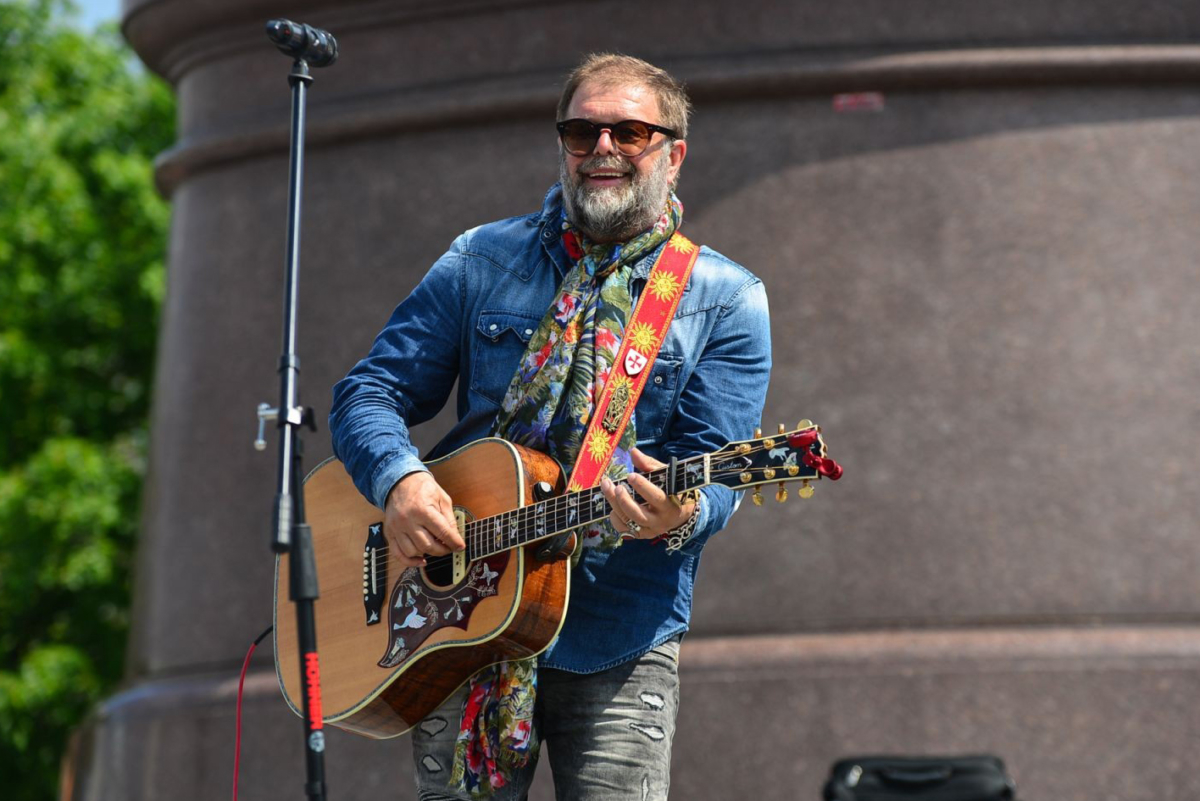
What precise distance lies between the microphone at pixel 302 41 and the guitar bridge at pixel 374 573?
1131 millimetres

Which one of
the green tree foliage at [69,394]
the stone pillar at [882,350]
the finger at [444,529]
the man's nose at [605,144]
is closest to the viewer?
the finger at [444,529]

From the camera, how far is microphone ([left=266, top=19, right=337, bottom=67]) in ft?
12.8

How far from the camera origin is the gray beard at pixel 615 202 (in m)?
3.75

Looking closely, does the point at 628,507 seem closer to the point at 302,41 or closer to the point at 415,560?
the point at 415,560

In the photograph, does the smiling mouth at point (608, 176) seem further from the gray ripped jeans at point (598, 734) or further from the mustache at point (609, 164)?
the gray ripped jeans at point (598, 734)

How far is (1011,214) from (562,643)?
12.1 ft

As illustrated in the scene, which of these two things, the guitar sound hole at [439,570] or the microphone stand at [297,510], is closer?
the microphone stand at [297,510]

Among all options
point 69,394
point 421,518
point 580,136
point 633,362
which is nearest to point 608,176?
point 580,136

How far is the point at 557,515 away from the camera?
3.50 meters

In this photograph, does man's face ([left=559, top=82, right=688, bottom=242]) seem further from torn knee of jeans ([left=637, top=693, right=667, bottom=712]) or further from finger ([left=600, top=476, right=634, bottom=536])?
torn knee of jeans ([left=637, top=693, right=667, bottom=712])

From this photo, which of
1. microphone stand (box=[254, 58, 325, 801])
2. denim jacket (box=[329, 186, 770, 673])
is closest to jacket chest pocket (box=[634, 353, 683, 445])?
denim jacket (box=[329, 186, 770, 673])

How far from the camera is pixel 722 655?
6.43 m

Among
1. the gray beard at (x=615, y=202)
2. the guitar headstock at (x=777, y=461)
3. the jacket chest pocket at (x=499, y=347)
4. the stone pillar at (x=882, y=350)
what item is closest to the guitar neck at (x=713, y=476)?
the guitar headstock at (x=777, y=461)

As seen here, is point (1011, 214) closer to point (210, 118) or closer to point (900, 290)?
point (900, 290)
